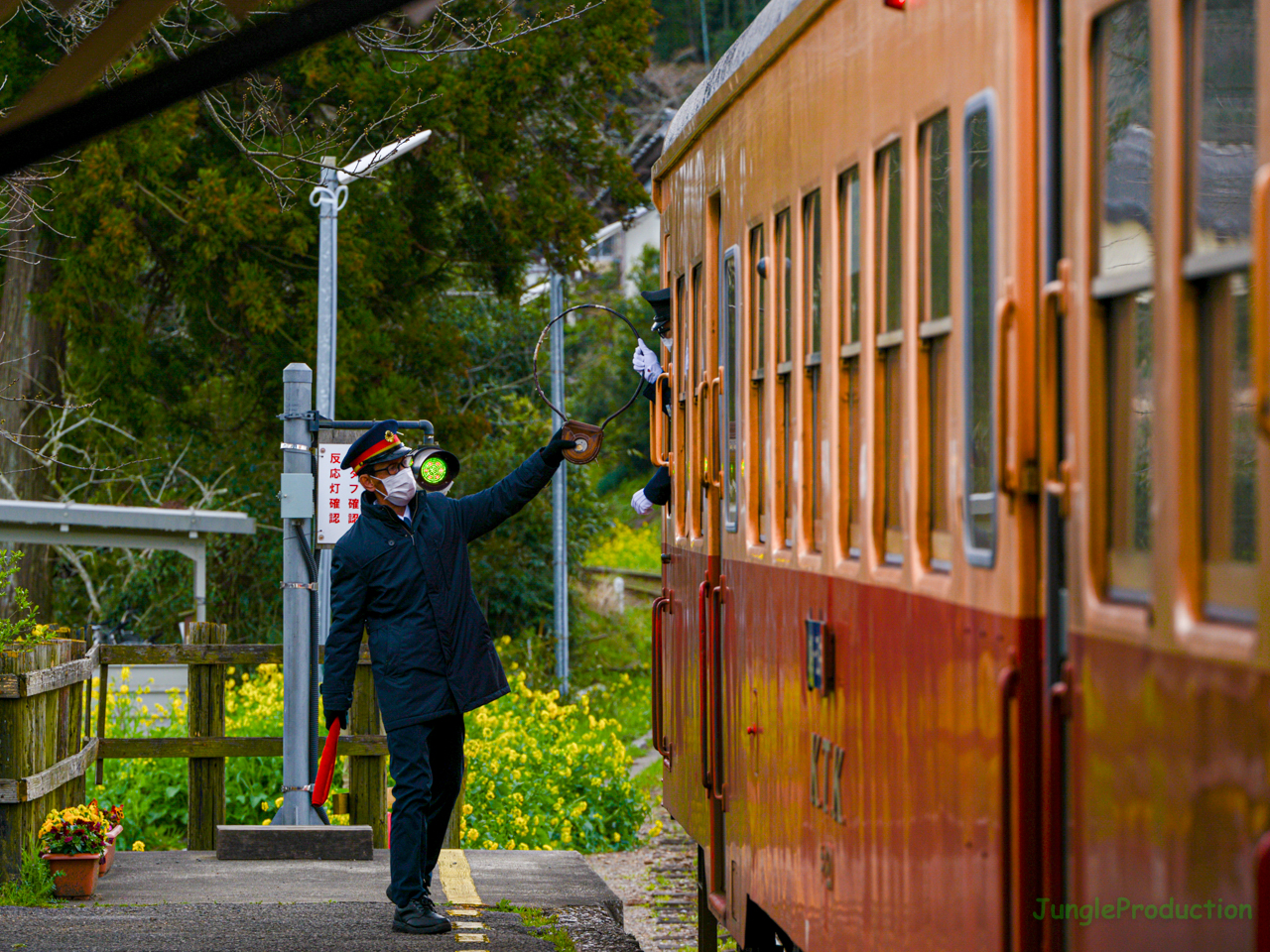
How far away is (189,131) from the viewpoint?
1567 cm

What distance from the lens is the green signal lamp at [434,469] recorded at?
6.80 meters

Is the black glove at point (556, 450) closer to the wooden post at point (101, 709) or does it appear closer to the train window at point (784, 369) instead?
the train window at point (784, 369)

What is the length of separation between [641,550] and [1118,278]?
116 ft

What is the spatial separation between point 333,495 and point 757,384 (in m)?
4.26

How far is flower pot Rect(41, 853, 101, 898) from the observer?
6883mm

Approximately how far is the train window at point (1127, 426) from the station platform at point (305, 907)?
162 inches

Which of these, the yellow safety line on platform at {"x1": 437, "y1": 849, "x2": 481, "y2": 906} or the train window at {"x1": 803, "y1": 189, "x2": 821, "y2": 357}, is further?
the yellow safety line on platform at {"x1": 437, "y1": 849, "x2": 481, "y2": 906}

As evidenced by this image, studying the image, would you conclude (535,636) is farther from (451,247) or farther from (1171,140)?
(1171,140)

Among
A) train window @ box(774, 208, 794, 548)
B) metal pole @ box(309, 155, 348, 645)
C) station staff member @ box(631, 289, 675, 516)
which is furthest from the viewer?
metal pole @ box(309, 155, 348, 645)

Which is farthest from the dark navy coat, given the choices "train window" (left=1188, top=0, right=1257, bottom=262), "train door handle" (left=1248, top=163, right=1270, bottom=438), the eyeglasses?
"train door handle" (left=1248, top=163, right=1270, bottom=438)

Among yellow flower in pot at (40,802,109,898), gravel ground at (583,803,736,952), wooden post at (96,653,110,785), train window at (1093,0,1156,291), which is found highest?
train window at (1093,0,1156,291)

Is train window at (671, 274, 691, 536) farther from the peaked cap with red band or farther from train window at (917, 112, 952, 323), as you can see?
train window at (917, 112, 952, 323)

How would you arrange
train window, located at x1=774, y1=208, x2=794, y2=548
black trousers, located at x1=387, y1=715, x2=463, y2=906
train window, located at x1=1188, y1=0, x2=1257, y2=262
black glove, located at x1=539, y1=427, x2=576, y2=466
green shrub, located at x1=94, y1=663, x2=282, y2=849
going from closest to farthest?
train window, located at x1=1188, y1=0, x2=1257, y2=262 < train window, located at x1=774, y1=208, x2=794, y2=548 < black trousers, located at x1=387, y1=715, x2=463, y2=906 < black glove, located at x1=539, y1=427, x2=576, y2=466 < green shrub, located at x1=94, y1=663, x2=282, y2=849

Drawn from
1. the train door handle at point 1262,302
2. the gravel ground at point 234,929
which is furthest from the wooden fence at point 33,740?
the train door handle at point 1262,302
